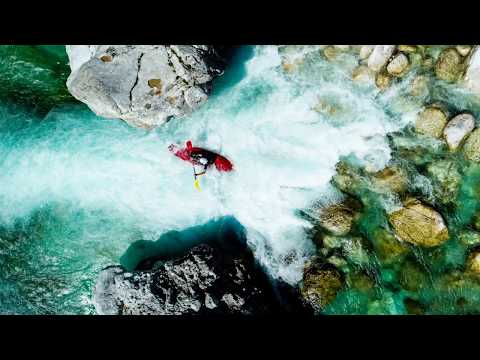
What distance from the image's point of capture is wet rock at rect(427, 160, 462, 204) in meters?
9.45

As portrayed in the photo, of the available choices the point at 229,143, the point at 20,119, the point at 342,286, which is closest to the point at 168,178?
the point at 229,143

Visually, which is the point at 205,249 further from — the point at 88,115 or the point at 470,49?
the point at 470,49

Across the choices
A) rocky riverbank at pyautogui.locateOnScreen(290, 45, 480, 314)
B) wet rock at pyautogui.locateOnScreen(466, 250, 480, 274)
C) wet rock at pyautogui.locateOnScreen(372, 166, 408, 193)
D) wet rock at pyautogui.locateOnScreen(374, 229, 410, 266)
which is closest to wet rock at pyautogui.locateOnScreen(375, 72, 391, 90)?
rocky riverbank at pyautogui.locateOnScreen(290, 45, 480, 314)

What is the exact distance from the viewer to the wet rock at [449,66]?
9266 millimetres

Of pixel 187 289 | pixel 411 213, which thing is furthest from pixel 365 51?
pixel 187 289

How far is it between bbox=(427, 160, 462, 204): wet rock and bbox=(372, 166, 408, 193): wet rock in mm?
715

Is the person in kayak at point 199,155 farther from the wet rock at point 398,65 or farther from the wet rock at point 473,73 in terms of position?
the wet rock at point 473,73

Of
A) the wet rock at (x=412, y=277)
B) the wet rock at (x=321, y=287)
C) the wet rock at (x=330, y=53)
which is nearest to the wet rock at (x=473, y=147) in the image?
the wet rock at (x=412, y=277)

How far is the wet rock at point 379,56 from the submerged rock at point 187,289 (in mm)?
6210

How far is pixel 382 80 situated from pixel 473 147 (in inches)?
113

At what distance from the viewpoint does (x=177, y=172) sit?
988cm

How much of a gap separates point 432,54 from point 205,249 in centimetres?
770

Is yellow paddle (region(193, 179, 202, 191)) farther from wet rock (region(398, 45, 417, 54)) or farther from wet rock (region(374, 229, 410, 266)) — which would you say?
wet rock (region(398, 45, 417, 54))
